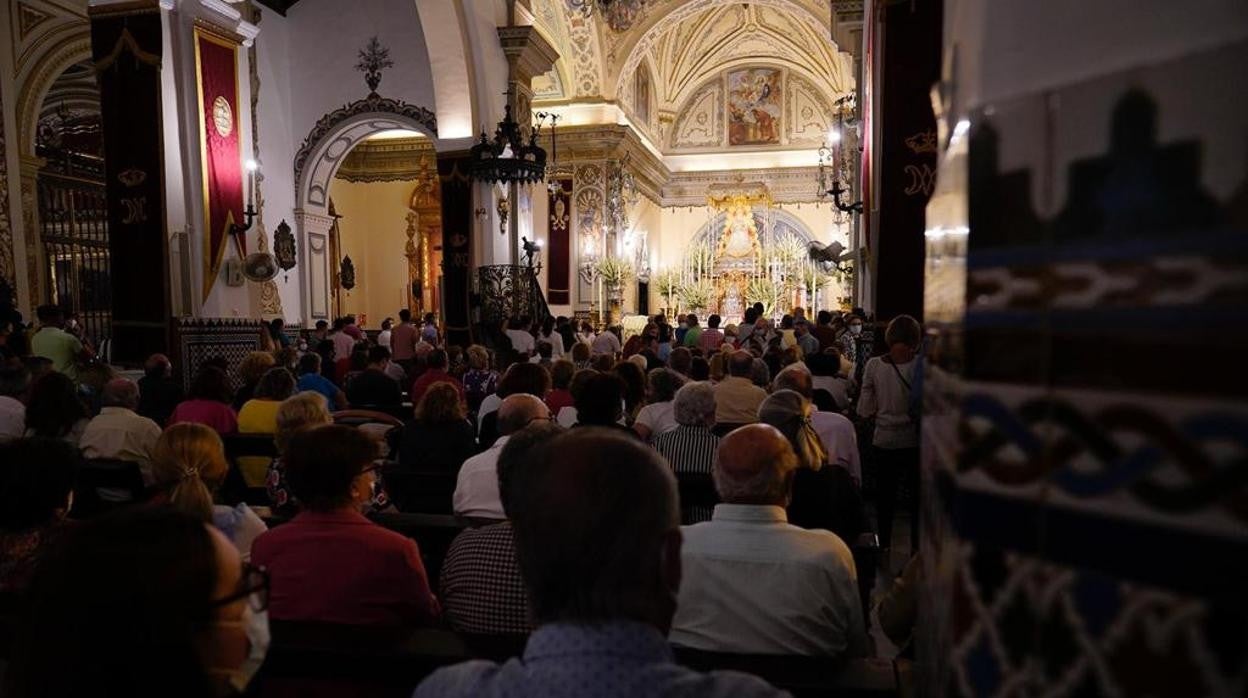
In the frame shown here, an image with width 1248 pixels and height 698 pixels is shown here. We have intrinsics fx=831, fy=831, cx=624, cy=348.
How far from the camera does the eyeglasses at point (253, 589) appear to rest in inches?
40.5

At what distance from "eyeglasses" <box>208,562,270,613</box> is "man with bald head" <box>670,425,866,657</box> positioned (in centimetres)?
118

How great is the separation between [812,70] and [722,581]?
25351mm

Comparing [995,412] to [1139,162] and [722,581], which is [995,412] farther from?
[722,581]

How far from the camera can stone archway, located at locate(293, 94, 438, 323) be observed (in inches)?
524

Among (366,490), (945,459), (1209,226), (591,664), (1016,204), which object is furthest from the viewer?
(366,490)

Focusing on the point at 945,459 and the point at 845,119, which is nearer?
the point at 945,459

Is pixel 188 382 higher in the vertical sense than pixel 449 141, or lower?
lower

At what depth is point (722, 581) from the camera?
6.70ft

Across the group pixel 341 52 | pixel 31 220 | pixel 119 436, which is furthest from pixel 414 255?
pixel 119 436

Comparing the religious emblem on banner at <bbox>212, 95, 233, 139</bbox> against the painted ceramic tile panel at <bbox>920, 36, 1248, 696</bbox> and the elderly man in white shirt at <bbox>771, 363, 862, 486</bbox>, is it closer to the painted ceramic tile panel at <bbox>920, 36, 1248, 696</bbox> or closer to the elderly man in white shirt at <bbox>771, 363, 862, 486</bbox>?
the elderly man in white shirt at <bbox>771, 363, 862, 486</bbox>

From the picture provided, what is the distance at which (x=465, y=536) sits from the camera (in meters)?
2.46

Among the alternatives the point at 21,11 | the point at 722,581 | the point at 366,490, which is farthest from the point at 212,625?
the point at 21,11

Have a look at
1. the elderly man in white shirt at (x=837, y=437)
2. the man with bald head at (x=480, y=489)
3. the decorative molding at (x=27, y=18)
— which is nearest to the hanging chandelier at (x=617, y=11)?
the decorative molding at (x=27, y=18)

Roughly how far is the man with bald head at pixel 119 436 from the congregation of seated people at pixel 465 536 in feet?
0.03
